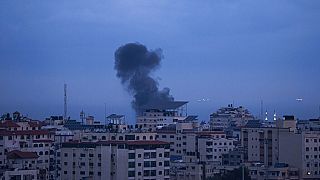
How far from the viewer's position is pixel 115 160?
28375 mm

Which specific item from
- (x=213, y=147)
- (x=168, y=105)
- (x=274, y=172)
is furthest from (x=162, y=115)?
(x=274, y=172)

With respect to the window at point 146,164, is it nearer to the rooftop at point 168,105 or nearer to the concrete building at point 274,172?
the concrete building at point 274,172

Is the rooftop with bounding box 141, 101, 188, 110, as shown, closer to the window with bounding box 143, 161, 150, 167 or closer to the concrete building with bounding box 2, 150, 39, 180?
the concrete building with bounding box 2, 150, 39, 180

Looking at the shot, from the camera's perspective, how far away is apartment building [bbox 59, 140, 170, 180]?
28.4m

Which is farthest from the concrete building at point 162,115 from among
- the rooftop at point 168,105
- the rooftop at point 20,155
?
the rooftop at point 20,155

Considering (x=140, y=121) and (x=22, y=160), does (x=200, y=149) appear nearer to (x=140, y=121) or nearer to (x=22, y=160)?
(x=22, y=160)

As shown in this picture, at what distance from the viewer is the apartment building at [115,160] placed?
28.4 m

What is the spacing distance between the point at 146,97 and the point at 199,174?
3324 cm

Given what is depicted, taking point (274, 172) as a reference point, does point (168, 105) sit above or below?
above

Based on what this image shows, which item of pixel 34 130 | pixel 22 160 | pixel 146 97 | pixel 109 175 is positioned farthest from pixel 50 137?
pixel 146 97

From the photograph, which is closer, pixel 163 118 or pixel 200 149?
pixel 200 149

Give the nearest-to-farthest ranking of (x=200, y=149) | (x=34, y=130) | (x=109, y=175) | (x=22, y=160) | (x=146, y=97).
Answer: (x=109, y=175) → (x=22, y=160) → (x=34, y=130) → (x=200, y=149) → (x=146, y=97)

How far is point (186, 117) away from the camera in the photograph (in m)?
55.9

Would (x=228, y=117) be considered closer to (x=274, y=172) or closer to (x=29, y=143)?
(x=29, y=143)
